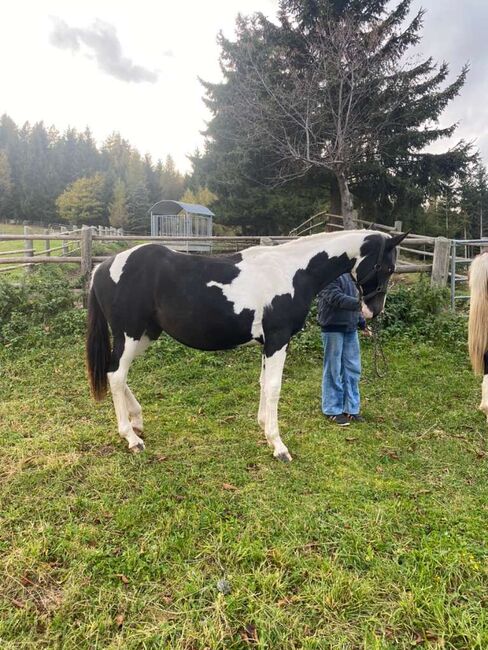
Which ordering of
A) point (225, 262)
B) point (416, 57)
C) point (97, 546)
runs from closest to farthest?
point (97, 546) < point (225, 262) < point (416, 57)

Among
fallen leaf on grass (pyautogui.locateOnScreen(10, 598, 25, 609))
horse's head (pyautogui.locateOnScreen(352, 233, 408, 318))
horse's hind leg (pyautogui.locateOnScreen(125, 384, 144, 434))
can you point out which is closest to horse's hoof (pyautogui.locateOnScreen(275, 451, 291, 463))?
horse's hind leg (pyautogui.locateOnScreen(125, 384, 144, 434))

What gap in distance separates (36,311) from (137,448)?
3969 millimetres

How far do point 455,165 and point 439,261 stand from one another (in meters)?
→ 8.37

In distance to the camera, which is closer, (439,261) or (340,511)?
(340,511)

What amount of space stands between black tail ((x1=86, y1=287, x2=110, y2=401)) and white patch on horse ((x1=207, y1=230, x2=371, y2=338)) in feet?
3.37

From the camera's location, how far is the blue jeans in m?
3.83

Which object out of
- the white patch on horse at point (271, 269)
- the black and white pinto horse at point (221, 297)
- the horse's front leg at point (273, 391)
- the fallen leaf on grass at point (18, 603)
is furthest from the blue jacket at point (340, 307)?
the fallen leaf on grass at point (18, 603)

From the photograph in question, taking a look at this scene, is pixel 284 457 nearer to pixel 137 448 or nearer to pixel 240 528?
pixel 240 528

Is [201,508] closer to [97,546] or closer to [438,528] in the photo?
[97,546]

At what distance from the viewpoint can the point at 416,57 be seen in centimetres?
1246

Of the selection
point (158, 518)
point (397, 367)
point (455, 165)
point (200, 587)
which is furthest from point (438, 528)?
point (455, 165)

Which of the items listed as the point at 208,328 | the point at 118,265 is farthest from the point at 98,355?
the point at 208,328

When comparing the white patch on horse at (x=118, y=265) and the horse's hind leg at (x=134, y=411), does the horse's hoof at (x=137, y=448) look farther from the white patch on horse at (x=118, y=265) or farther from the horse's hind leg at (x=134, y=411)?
the white patch on horse at (x=118, y=265)

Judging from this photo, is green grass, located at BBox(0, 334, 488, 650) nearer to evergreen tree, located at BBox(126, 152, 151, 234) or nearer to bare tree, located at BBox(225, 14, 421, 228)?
bare tree, located at BBox(225, 14, 421, 228)
